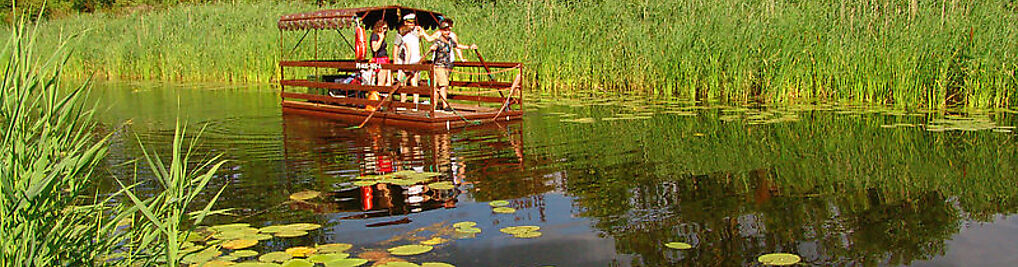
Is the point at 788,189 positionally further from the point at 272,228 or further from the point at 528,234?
the point at 272,228

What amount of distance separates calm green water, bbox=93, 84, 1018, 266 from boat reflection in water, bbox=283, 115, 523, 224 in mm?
31

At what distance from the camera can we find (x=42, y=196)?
3543 mm

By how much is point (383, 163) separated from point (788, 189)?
3.74 meters

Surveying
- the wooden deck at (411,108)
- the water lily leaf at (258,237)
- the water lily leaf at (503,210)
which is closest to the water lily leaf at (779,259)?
the water lily leaf at (503,210)

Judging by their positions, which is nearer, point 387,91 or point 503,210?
point 503,210

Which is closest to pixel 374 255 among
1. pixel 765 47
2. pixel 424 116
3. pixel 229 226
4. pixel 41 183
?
pixel 229 226

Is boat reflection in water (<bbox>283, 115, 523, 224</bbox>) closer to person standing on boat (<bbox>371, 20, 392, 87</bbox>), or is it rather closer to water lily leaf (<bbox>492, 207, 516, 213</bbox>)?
water lily leaf (<bbox>492, 207, 516, 213</bbox>)

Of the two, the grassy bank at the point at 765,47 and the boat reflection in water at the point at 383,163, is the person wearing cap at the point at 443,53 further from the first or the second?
the grassy bank at the point at 765,47

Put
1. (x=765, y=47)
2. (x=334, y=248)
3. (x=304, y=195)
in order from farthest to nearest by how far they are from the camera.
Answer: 1. (x=765, y=47)
2. (x=304, y=195)
3. (x=334, y=248)

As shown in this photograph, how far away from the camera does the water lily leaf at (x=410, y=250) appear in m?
5.31

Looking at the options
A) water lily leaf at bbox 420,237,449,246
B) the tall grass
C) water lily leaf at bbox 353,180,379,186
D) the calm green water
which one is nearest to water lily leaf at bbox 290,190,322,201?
the calm green water

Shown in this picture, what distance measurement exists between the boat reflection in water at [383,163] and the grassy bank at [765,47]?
169 inches

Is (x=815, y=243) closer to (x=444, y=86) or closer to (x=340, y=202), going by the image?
(x=340, y=202)

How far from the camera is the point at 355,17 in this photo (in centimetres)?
1414
